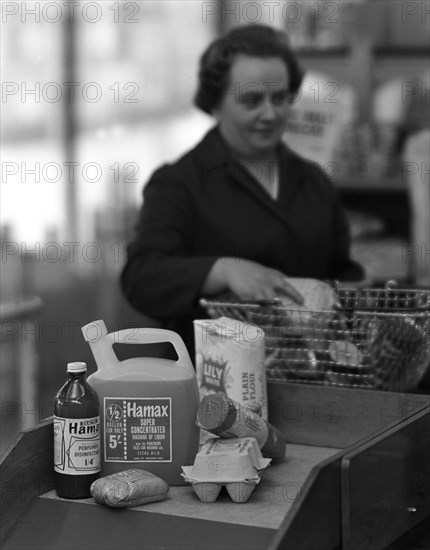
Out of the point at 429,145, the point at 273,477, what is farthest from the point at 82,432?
the point at 429,145

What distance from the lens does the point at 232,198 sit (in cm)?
248

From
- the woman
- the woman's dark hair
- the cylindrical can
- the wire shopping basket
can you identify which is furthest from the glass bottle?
the woman's dark hair

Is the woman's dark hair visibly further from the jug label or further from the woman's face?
the jug label

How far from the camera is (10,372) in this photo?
4.25 m

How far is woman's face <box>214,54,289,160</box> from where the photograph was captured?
2.39 metres

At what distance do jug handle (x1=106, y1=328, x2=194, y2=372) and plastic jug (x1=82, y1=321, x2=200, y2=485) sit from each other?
36 millimetres

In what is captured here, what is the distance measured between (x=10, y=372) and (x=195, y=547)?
9.68 ft

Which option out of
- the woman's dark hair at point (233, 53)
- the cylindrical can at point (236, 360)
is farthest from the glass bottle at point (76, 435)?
the woman's dark hair at point (233, 53)

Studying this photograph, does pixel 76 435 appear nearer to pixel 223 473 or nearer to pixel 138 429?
pixel 138 429

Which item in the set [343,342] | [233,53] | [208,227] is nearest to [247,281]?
[343,342]

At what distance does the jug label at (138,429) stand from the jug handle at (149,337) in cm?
9

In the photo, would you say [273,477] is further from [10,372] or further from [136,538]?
[10,372]

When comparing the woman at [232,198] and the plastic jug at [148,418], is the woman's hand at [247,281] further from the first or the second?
the plastic jug at [148,418]

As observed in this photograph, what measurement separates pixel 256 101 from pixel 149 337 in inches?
36.3
